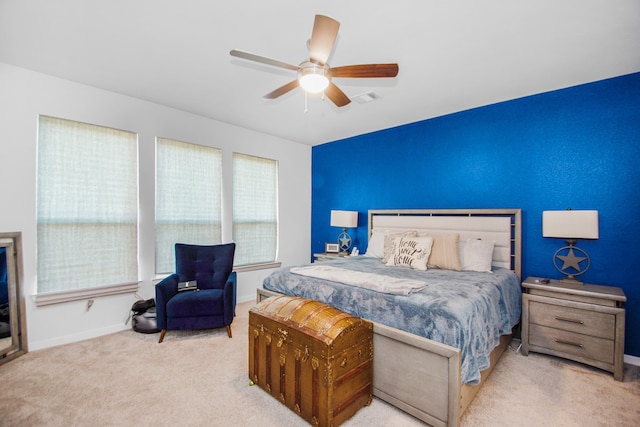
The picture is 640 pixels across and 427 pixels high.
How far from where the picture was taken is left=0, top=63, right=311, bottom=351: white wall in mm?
2789

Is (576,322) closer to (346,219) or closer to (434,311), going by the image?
(434,311)

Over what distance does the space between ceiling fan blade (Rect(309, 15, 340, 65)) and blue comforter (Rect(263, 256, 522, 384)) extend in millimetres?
1765

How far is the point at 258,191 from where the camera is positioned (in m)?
4.93

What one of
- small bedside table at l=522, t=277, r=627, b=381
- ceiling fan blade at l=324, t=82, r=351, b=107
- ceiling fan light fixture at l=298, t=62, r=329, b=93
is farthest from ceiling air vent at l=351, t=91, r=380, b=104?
small bedside table at l=522, t=277, r=627, b=381

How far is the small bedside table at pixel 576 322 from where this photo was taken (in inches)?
96.1

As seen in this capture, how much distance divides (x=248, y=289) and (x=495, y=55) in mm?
4335

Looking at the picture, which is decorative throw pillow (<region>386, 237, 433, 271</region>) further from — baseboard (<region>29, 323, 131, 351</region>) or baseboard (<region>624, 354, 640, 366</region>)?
baseboard (<region>29, 323, 131, 351</region>)

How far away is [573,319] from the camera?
2.62 meters

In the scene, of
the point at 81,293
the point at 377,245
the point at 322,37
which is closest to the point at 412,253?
the point at 377,245

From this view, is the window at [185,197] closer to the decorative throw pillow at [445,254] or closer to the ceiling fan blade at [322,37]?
the ceiling fan blade at [322,37]

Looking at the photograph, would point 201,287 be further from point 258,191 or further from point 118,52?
point 118,52

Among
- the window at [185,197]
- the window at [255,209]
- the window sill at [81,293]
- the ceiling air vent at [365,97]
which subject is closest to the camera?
the window sill at [81,293]

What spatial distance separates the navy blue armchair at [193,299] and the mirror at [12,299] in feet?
3.99

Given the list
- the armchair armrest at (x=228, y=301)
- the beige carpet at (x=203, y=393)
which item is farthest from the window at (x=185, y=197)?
the beige carpet at (x=203, y=393)
